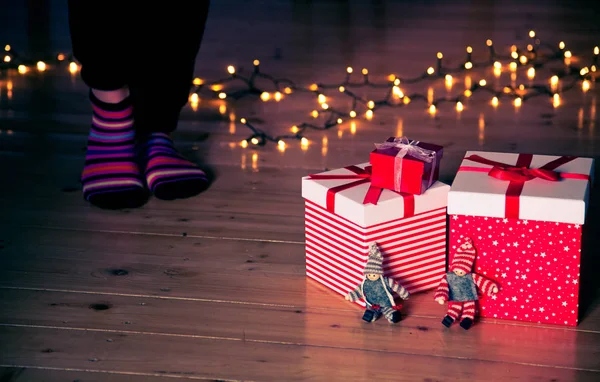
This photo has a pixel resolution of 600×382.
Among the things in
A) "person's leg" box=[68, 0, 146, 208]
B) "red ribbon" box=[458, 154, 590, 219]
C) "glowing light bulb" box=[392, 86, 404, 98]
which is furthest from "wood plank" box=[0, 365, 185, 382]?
"glowing light bulb" box=[392, 86, 404, 98]

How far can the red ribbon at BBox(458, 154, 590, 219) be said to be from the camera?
1348mm

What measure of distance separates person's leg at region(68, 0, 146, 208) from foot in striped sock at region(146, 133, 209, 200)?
4 cm

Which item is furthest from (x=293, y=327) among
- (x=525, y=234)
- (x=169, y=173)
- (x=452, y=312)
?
(x=169, y=173)

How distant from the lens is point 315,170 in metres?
2.13

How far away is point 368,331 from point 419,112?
1.28 meters

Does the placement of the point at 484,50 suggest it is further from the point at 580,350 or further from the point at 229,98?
the point at 580,350

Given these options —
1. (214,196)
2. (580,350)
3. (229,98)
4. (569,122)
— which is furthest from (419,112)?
(580,350)

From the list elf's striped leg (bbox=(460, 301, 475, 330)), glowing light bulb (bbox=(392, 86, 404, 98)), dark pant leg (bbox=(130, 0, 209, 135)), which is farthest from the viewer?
glowing light bulb (bbox=(392, 86, 404, 98))

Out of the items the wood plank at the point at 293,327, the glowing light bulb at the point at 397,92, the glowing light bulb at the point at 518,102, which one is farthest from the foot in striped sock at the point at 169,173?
the glowing light bulb at the point at 518,102

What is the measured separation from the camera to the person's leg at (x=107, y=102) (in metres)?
1.82

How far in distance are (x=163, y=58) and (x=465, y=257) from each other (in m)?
0.93

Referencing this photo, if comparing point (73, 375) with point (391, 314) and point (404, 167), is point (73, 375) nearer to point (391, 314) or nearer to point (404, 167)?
point (391, 314)

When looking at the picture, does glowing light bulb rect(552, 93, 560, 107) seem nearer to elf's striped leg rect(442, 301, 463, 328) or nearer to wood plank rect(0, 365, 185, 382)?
elf's striped leg rect(442, 301, 463, 328)

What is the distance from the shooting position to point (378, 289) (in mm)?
1419
